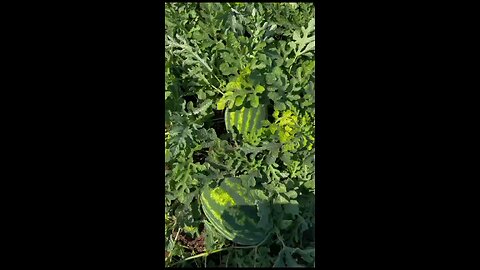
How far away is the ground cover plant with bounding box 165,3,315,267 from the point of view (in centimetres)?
323

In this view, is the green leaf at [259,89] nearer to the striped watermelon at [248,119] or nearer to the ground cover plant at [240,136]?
the ground cover plant at [240,136]

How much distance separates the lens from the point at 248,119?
133 inches

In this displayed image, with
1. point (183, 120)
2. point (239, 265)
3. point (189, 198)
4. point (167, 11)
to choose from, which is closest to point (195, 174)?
point (189, 198)

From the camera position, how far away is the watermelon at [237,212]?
3.17 m

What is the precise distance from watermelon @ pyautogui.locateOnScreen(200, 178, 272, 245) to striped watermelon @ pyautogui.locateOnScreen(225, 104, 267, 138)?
42 centimetres

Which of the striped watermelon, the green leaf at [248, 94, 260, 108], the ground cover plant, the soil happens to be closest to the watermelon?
the ground cover plant

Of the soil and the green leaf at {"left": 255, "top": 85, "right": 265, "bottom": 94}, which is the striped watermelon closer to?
the green leaf at {"left": 255, "top": 85, "right": 265, "bottom": 94}

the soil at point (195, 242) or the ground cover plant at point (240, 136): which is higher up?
the ground cover plant at point (240, 136)

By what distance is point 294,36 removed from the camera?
11.1 feet

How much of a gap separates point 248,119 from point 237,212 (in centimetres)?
69

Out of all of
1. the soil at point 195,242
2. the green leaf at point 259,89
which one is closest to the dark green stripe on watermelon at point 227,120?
the green leaf at point 259,89

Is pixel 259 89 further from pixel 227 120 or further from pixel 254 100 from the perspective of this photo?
pixel 227 120

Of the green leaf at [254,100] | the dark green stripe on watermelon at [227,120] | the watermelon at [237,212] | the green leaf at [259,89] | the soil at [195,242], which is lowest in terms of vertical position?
the soil at [195,242]

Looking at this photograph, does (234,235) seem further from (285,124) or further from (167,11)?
(167,11)
